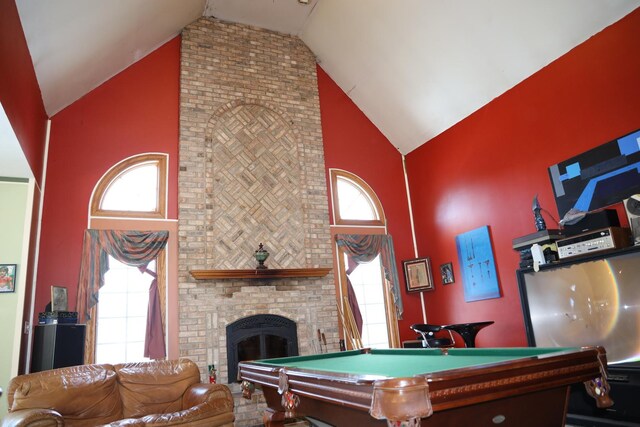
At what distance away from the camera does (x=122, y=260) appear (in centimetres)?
573

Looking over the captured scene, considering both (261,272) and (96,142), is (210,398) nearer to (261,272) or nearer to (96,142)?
(261,272)

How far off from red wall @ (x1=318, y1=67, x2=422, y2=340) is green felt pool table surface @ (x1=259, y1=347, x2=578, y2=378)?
384 centimetres

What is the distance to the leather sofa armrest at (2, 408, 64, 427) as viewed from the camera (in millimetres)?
3250

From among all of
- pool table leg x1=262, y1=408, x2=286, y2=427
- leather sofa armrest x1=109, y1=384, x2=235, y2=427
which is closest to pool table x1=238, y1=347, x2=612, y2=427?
pool table leg x1=262, y1=408, x2=286, y2=427

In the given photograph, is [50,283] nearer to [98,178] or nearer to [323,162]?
[98,178]

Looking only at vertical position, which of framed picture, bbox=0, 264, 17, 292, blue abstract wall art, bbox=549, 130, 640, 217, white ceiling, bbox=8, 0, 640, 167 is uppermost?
white ceiling, bbox=8, 0, 640, 167

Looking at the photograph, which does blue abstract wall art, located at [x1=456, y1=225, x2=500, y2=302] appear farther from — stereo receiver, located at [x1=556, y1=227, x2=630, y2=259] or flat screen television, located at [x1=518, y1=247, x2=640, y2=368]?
stereo receiver, located at [x1=556, y1=227, x2=630, y2=259]

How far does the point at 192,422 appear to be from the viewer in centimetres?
381

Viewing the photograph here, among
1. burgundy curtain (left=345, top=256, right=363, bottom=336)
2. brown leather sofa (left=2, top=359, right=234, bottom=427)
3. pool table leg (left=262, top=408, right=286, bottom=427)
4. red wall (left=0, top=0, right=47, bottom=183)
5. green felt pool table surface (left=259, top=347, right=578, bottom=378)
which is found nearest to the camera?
green felt pool table surface (left=259, top=347, right=578, bottom=378)

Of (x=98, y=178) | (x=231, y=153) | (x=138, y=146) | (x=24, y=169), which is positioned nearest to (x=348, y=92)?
(x=231, y=153)

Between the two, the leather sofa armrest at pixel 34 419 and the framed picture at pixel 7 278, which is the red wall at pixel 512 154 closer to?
the leather sofa armrest at pixel 34 419

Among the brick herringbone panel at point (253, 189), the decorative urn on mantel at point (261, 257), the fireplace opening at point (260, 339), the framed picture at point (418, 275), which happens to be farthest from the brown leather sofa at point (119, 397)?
→ the framed picture at point (418, 275)

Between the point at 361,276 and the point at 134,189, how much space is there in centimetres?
351

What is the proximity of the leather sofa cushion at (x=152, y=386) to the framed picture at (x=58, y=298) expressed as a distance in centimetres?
129
